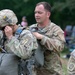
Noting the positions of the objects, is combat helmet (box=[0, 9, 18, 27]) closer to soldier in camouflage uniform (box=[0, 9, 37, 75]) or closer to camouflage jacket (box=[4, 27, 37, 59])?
soldier in camouflage uniform (box=[0, 9, 37, 75])

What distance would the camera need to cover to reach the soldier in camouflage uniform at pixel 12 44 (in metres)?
5.43

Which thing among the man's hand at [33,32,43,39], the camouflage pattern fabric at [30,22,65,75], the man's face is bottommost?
the camouflage pattern fabric at [30,22,65,75]

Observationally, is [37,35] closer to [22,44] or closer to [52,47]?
[52,47]

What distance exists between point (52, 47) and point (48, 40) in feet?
0.40

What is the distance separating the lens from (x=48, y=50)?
6383 millimetres

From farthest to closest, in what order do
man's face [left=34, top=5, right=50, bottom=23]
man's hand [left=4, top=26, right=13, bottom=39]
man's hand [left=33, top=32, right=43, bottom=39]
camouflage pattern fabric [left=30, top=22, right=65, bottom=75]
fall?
1. man's face [left=34, top=5, right=50, bottom=23]
2. camouflage pattern fabric [left=30, top=22, right=65, bottom=75]
3. man's hand [left=33, top=32, right=43, bottom=39]
4. man's hand [left=4, top=26, right=13, bottom=39]

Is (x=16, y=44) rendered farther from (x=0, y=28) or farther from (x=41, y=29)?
(x=41, y=29)

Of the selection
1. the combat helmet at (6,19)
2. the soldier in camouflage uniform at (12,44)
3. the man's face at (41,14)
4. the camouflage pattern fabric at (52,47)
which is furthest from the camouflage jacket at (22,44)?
the man's face at (41,14)

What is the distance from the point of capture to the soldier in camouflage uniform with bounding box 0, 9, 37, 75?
17.8ft

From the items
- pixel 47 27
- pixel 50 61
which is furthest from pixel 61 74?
pixel 47 27

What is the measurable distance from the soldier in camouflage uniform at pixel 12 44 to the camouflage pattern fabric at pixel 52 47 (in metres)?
0.54

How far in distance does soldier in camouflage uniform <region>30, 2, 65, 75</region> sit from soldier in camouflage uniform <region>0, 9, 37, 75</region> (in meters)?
0.54

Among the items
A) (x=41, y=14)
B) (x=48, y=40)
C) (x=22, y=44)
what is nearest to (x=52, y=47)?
(x=48, y=40)

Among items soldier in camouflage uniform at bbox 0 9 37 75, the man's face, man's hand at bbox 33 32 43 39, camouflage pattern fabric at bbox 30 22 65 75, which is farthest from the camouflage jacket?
the man's face
